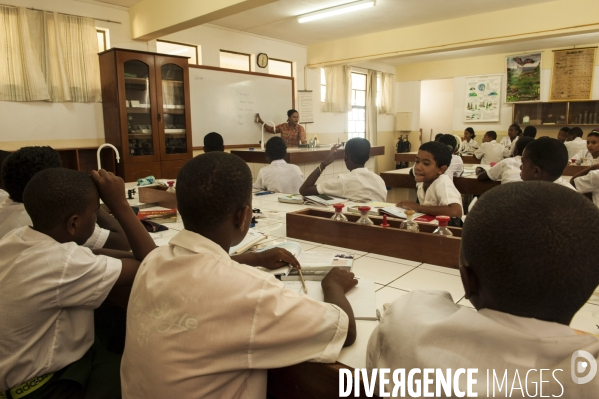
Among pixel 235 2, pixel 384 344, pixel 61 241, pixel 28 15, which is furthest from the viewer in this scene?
pixel 28 15

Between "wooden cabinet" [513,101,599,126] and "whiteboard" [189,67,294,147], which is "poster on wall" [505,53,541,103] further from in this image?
"whiteboard" [189,67,294,147]


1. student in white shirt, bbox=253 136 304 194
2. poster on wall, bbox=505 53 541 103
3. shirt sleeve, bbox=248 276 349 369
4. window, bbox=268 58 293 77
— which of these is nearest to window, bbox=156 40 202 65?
window, bbox=268 58 293 77

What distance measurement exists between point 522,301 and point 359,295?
56 cm

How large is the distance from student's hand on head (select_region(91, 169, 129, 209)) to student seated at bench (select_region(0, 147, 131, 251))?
0.21m

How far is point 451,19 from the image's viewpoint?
593 centimetres

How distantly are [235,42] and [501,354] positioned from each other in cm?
649

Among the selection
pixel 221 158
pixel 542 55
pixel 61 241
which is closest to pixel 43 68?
pixel 61 241

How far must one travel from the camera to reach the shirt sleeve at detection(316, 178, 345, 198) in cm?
267

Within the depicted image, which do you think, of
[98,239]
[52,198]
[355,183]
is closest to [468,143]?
A: [355,183]

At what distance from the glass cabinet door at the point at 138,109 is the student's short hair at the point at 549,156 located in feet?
13.8

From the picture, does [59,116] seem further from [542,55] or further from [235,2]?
[542,55]

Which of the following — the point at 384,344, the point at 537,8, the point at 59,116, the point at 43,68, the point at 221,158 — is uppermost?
the point at 537,8

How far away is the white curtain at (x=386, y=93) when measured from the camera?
9.64 m

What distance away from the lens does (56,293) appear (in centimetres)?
101
